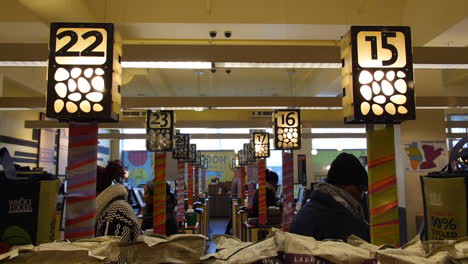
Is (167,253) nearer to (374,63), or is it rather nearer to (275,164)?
(374,63)

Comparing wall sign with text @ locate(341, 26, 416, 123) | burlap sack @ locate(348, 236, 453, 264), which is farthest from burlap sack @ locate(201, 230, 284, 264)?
wall sign with text @ locate(341, 26, 416, 123)

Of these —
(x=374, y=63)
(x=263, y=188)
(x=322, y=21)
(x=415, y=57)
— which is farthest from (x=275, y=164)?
(x=374, y=63)

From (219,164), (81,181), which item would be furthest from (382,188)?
(219,164)

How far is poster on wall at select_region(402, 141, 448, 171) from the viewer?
900cm

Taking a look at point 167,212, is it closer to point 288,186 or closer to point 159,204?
point 159,204

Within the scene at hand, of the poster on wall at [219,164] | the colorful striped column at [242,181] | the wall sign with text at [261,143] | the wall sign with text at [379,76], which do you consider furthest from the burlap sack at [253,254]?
the poster on wall at [219,164]

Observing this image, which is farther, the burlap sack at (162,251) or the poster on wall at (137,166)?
the poster on wall at (137,166)

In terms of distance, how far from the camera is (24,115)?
491 inches

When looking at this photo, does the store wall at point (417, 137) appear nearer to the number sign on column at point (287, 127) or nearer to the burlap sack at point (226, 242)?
the number sign on column at point (287, 127)

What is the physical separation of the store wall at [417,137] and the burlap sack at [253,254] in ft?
27.8

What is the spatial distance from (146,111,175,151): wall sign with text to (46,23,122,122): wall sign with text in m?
4.72

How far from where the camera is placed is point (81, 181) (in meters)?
2.58

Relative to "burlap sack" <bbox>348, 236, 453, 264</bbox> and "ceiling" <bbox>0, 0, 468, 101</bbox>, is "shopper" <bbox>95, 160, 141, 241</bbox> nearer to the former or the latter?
"burlap sack" <bbox>348, 236, 453, 264</bbox>

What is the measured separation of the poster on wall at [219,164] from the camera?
23.9m
